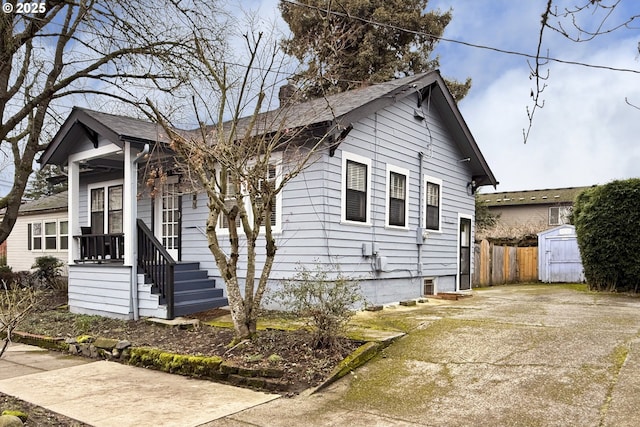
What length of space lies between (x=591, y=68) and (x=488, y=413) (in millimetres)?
3110

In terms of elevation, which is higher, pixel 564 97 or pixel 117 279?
pixel 564 97

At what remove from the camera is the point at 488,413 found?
15.1 feet

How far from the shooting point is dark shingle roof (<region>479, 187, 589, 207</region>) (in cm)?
3162

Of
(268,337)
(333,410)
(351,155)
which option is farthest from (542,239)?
(333,410)

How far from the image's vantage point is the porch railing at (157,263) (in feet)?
29.0

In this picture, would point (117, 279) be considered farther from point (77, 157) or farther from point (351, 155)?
point (351, 155)

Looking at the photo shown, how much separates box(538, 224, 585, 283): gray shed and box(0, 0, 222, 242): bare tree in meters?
13.9

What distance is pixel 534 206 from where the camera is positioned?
32.5 m

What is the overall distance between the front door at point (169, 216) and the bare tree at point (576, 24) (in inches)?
392

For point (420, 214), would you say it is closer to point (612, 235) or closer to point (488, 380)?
point (612, 235)

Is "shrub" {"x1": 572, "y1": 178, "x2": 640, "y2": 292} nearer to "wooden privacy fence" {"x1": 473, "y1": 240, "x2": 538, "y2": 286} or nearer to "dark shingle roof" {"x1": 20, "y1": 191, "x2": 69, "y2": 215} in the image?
"wooden privacy fence" {"x1": 473, "y1": 240, "x2": 538, "y2": 286}

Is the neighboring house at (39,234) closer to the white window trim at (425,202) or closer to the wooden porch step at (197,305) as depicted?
the wooden porch step at (197,305)

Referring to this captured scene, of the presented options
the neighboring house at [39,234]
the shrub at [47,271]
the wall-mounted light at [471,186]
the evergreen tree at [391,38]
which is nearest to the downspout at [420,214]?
the wall-mounted light at [471,186]

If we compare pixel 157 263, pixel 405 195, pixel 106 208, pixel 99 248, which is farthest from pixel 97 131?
pixel 405 195
